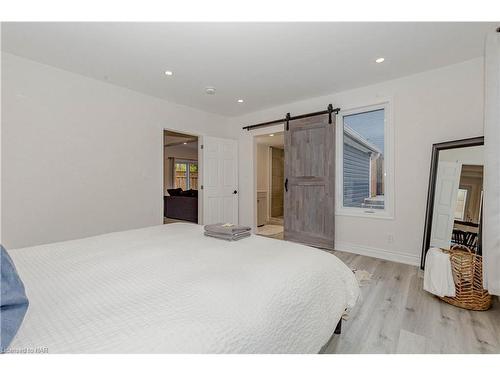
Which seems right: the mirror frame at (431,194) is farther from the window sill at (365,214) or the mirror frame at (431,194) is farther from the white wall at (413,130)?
the window sill at (365,214)

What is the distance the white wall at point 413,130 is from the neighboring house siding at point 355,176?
1.03 ft

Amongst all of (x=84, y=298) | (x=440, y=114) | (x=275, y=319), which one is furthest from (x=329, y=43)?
(x=84, y=298)

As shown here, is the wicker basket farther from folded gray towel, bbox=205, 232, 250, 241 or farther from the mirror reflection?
folded gray towel, bbox=205, 232, 250, 241

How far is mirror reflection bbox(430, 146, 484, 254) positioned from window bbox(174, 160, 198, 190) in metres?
8.06

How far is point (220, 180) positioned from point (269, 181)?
7.04 ft

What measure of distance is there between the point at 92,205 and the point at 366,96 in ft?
13.4

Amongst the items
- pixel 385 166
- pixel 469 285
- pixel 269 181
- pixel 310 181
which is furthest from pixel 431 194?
pixel 269 181

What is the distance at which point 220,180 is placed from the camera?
4.66m

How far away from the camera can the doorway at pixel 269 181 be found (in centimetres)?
603

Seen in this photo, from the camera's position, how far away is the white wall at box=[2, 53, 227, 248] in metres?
2.54

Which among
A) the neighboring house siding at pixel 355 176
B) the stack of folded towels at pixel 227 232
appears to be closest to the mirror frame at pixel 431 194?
the neighboring house siding at pixel 355 176

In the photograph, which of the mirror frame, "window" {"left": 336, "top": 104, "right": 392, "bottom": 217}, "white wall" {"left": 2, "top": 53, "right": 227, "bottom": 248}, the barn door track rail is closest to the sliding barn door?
the barn door track rail

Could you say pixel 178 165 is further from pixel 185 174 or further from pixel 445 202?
pixel 445 202
